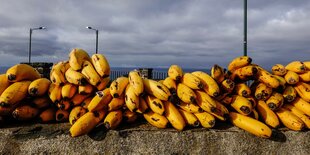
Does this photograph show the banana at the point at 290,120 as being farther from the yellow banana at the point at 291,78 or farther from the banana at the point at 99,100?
the banana at the point at 99,100

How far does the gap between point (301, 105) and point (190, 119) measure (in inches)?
62.5

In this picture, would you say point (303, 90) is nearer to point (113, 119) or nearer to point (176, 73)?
point (176, 73)

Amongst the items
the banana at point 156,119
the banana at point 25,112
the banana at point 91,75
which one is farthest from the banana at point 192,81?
the banana at point 25,112

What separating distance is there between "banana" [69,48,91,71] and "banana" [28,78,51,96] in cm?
43

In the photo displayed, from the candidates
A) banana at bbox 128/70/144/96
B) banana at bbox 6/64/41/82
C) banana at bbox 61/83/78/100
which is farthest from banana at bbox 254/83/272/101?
banana at bbox 6/64/41/82

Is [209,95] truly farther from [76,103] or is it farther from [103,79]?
[76,103]

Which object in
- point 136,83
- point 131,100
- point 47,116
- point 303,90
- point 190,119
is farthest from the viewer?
point 303,90

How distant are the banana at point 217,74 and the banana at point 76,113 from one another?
67.7 inches

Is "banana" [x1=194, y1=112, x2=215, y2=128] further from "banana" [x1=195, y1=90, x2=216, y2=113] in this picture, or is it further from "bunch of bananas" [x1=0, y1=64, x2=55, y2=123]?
"bunch of bananas" [x1=0, y1=64, x2=55, y2=123]

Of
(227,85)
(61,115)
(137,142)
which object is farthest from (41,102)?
(227,85)

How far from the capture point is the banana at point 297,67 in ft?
12.4

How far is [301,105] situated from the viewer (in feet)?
12.3

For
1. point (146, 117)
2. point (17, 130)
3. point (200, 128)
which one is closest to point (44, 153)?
point (17, 130)

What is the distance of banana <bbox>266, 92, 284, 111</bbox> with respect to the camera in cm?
354
